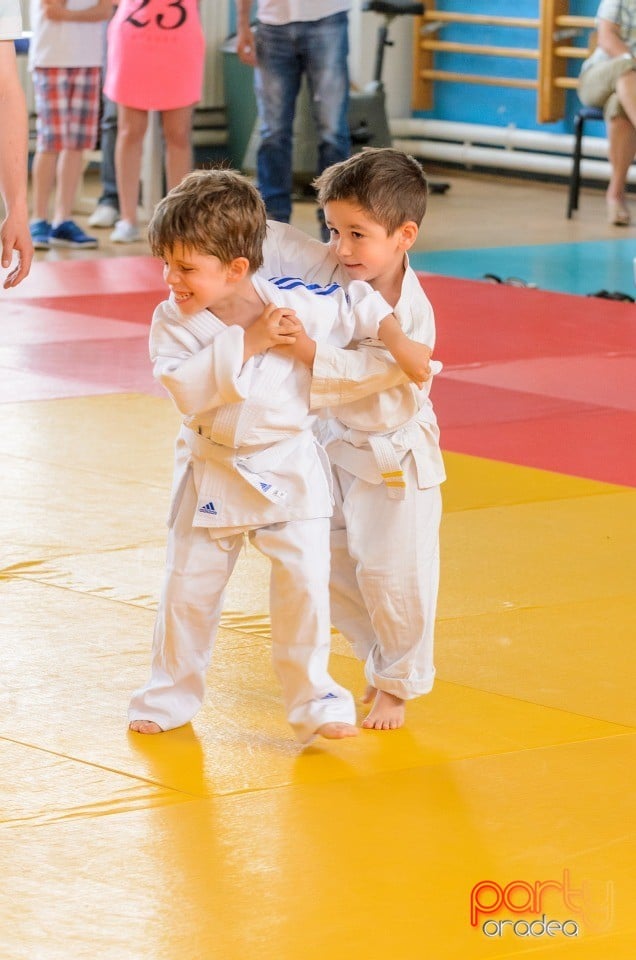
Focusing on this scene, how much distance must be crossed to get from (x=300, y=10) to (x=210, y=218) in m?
5.26

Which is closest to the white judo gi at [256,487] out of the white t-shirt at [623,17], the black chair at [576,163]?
the white t-shirt at [623,17]

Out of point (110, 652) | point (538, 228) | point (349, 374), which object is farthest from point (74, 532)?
point (538, 228)

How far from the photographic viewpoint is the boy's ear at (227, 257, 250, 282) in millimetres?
2504

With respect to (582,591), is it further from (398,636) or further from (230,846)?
(230,846)

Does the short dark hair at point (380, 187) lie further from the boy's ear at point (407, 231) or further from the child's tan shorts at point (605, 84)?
the child's tan shorts at point (605, 84)

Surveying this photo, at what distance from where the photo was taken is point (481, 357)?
592 centimetres

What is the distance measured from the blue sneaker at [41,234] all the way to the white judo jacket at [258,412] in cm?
571

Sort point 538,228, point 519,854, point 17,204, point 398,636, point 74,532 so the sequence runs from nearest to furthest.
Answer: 1. point 519,854
2. point 398,636
3. point 17,204
4. point 74,532
5. point 538,228

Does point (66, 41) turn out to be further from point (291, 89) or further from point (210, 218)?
point (210, 218)

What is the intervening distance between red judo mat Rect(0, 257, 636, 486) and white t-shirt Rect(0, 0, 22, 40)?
183 centimetres

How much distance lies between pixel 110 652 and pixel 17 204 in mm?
940

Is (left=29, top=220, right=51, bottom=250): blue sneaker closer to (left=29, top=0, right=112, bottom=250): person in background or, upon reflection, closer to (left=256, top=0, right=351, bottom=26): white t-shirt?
(left=29, top=0, right=112, bottom=250): person in background

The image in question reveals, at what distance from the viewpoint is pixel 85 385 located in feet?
17.8

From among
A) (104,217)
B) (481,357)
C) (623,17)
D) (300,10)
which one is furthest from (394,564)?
(623,17)
